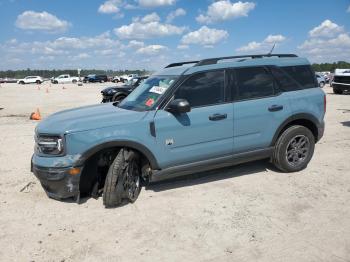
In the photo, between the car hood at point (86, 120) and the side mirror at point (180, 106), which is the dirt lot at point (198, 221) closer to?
the car hood at point (86, 120)

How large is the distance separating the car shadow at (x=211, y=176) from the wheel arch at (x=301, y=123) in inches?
28.6

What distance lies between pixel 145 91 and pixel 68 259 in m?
2.84

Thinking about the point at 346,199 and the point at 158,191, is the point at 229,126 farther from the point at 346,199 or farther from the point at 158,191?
the point at 346,199

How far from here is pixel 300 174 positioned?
5.83 metres

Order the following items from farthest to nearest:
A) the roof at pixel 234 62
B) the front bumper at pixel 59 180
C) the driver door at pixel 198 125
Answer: the roof at pixel 234 62 → the driver door at pixel 198 125 → the front bumper at pixel 59 180

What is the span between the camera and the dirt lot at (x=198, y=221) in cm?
357

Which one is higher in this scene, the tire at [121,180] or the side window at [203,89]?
the side window at [203,89]

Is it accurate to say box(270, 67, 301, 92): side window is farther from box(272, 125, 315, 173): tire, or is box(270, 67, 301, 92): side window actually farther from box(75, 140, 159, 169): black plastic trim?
box(75, 140, 159, 169): black plastic trim

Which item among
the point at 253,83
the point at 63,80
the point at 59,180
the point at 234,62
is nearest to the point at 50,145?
the point at 59,180

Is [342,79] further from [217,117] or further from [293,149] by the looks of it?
[217,117]

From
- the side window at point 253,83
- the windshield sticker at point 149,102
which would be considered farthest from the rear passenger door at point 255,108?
the windshield sticker at point 149,102

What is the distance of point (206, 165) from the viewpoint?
5086 mm

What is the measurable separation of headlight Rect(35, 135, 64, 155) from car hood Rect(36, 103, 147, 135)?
3.1 inches

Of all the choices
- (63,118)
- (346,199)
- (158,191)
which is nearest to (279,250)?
(346,199)
